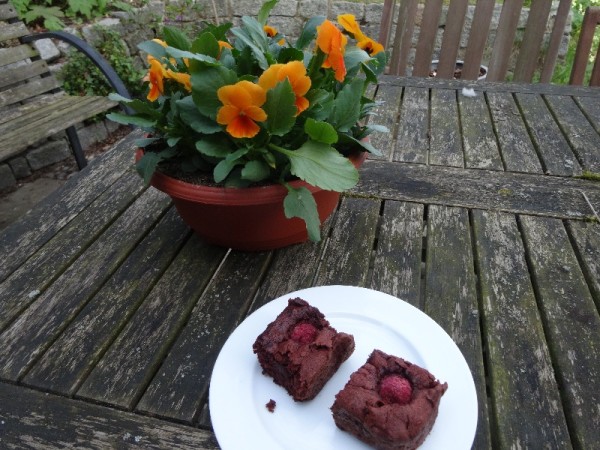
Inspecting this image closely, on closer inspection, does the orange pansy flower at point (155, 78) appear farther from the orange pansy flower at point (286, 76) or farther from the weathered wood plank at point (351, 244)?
the weathered wood plank at point (351, 244)

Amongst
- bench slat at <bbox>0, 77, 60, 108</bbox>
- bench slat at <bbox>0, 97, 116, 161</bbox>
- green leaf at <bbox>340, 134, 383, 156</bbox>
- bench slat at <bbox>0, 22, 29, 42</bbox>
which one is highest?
green leaf at <bbox>340, 134, 383, 156</bbox>

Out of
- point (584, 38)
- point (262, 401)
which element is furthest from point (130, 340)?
point (584, 38)

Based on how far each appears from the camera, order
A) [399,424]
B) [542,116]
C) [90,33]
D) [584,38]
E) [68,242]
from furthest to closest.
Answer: [90,33] → [584,38] → [542,116] → [68,242] → [399,424]

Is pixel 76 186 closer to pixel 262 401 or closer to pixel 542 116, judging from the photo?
pixel 262 401

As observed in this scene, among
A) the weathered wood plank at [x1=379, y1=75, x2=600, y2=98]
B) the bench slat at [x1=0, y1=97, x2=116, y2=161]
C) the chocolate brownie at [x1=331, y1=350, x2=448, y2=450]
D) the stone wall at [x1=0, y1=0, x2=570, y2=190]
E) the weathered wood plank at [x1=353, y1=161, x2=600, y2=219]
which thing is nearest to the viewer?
the chocolate brownie at [x1=331, y1=350, x2=448, y2=450]

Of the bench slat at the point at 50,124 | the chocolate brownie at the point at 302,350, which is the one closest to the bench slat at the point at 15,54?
the bench slat at the point at 50,124

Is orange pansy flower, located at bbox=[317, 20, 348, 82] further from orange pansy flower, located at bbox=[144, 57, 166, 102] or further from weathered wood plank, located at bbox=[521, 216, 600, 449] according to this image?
weathered wood plank, located at bbox=[521, 216, 600, 449]

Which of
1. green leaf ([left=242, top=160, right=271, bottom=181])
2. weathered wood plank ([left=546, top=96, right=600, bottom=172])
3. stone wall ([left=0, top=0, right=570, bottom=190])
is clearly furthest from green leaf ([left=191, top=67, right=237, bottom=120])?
stone wall ([left=0, top=0, right=570, bottom=190])
